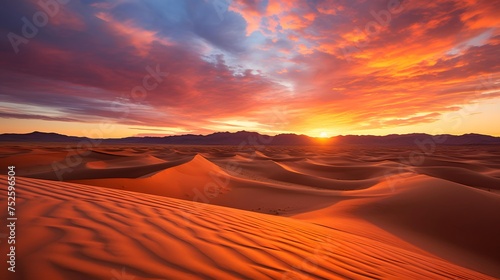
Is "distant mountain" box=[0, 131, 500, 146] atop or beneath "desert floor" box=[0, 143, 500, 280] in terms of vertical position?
atop

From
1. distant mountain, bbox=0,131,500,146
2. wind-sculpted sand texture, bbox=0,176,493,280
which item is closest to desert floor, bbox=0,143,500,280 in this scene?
wind-sculpted sand texture, bbox=0,176,493,280

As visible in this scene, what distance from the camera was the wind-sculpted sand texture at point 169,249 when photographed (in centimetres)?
168

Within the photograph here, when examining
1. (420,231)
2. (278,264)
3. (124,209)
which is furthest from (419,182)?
(124,209)

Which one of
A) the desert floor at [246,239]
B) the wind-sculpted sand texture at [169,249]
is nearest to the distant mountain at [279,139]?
the desert floor at [246,239]

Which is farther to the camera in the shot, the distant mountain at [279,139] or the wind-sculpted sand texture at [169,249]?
the distant mountain at [279,139]

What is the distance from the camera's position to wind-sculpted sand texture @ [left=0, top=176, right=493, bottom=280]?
168 centimetres

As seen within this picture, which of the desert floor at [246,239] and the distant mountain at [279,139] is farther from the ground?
the distant mountain at [279,139]

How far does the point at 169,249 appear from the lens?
2053 millimetres

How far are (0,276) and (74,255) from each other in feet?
1.26

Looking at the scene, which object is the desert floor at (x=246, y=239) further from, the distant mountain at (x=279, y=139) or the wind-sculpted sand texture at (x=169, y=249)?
the distant mountain at (x=279, y=139)

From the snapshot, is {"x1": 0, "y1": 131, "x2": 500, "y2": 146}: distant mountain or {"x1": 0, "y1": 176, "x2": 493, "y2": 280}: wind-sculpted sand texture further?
{"x1": 0, "y1": 131, "x2": 500, "y2": 146}: distant mountain

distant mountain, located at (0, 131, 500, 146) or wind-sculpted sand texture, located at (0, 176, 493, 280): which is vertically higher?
distant mountain, located at (0, 131, 500, 146)

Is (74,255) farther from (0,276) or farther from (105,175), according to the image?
(105,175)

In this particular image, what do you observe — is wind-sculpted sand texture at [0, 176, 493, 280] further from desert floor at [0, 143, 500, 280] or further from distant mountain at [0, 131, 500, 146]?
distant mountain at [0, 131, 500, 146]
